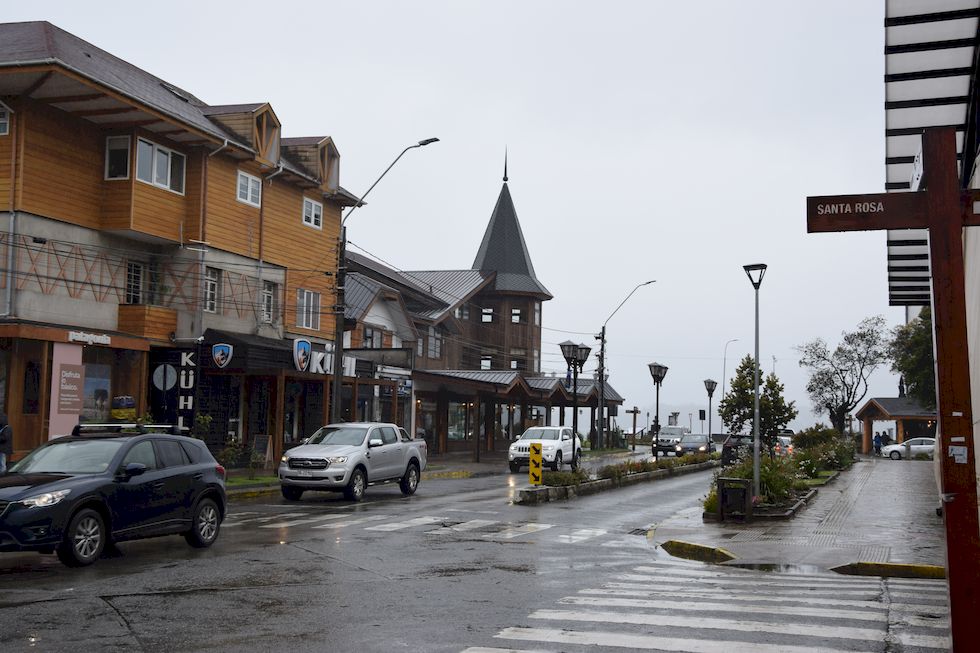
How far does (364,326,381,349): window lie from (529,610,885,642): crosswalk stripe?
35457 millimetres

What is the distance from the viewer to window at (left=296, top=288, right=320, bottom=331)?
121 feet

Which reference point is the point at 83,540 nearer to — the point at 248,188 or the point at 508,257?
the point at 248,188

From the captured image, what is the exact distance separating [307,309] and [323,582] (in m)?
26.9

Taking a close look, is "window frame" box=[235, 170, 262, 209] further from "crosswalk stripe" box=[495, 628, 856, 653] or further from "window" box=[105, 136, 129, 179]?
"crosswalk stripe" box=[495, 628, 856, 653]

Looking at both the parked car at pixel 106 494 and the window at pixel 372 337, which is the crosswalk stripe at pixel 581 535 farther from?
the window at pixel 372 337

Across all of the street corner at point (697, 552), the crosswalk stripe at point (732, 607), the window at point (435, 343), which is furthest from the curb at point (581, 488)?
the window at point (435, 343)

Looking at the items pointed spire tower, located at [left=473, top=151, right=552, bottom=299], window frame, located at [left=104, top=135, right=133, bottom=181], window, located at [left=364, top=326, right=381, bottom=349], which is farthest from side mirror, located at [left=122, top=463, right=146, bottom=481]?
pointed spire tower, located at [left=473, top=151, right=552, bottom=299]

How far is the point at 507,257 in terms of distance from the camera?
66.9 m

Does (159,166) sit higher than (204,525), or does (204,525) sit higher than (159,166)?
(159,166)

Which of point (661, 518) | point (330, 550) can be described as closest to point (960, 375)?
point (330, 550)

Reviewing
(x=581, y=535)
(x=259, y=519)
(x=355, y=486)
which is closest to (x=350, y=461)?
(x=355, y=486)

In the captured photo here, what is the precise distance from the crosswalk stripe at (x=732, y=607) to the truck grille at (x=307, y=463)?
42.4 ft

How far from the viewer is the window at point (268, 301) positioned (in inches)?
1371

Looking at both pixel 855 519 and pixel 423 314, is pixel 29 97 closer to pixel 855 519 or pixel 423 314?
pixel 855 519
